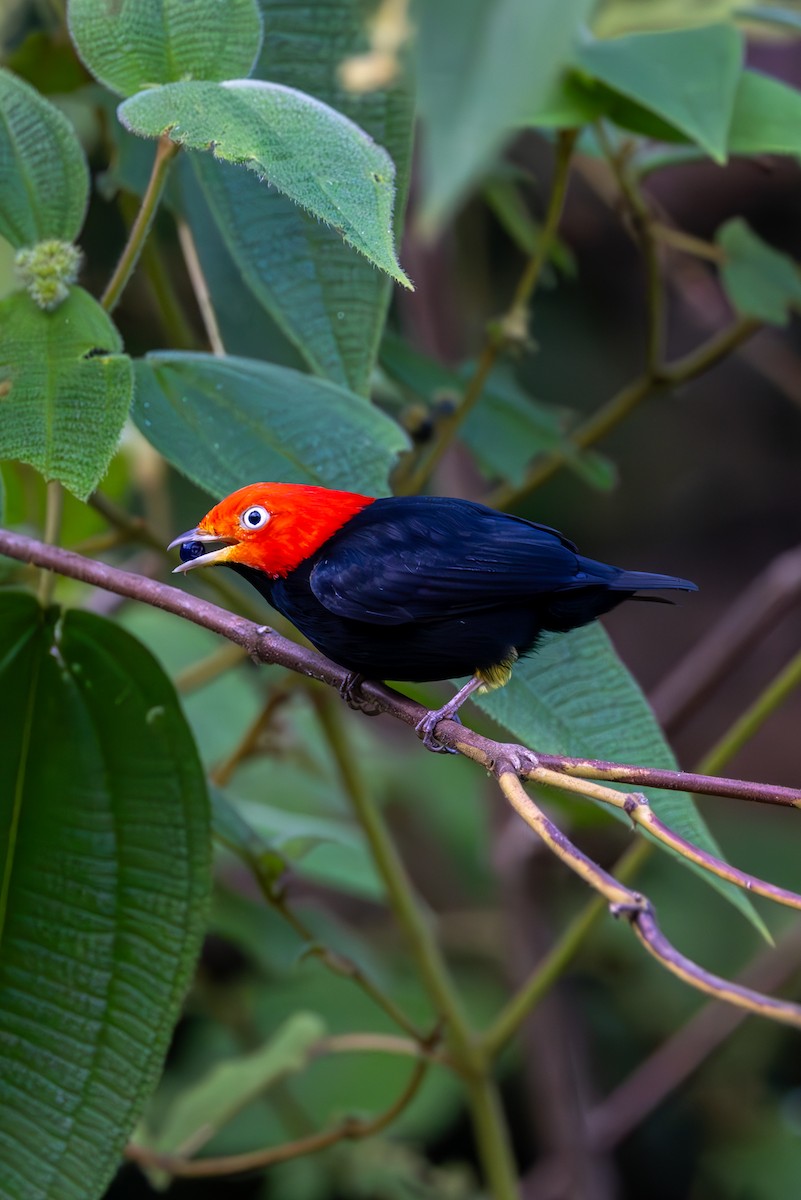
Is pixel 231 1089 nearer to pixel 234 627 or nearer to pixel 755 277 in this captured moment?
pixel 234 627

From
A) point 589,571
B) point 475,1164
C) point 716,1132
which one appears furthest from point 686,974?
point 475,1164

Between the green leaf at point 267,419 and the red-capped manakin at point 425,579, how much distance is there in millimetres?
39

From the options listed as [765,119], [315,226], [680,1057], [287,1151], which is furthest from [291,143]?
[680,1057]

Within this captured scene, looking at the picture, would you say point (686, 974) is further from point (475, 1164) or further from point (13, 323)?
point (475, 1164)

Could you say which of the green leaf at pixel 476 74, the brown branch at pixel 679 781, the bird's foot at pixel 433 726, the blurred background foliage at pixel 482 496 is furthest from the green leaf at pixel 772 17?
the green leaf at pixel 476 74

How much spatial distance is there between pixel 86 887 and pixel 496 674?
0.41 m

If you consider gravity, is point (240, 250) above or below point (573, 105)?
below

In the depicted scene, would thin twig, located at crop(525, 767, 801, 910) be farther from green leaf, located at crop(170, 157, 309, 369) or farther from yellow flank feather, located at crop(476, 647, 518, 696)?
green leaf, located at crop(170, 157, 309, 369)

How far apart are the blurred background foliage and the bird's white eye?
0.05 meters

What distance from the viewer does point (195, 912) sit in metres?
1.06

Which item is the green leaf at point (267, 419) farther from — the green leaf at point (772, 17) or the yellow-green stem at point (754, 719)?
the green leaf at point (772, 17)

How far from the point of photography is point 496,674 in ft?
3.25

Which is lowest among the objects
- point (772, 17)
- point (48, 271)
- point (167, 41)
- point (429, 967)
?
point (429, 967)

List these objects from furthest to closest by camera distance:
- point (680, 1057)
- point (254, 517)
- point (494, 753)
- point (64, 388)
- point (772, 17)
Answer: point (680, 1057) < point (772, 17) < point (254, 517) < point (64, 388) < point (494, 753)
